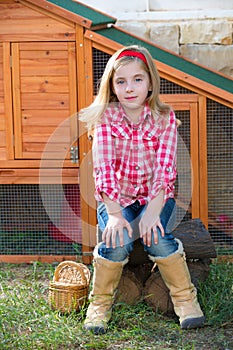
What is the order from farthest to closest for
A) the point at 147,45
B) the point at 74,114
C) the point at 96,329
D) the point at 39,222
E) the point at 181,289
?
1. the point at 39,222
2. the point at 147,45
3. the point at 74,114
4. the point at 181,289
5. the point at 96,329

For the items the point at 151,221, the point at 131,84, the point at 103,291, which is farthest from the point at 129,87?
the point at 103,291

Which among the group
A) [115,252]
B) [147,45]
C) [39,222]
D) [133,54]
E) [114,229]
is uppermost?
[147,45]

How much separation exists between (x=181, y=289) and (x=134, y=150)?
72cm

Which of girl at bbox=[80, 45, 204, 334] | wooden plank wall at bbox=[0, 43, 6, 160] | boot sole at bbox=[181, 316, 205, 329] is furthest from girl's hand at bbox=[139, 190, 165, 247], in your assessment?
wooden plank wall at bbox=[0, 43, 6, 160]

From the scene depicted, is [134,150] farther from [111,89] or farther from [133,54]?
[133,54]

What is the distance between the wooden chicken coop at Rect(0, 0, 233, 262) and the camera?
13.7ft

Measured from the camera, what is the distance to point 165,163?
Answer: 10.7ft

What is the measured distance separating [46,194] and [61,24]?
1099 millimetres

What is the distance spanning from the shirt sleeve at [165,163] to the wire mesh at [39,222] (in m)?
1.24

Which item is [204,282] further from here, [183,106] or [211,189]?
[183,106]

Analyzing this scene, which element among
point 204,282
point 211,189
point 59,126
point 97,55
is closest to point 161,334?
point 204,282

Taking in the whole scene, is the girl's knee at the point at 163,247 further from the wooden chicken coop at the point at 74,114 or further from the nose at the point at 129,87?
the wooden chicken coop at the point at 74,114

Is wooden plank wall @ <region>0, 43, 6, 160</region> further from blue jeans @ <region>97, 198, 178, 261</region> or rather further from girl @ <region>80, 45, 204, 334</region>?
blue jeans @ <region>97, 198, 178, 261</region>

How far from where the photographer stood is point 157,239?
3.19 metres
